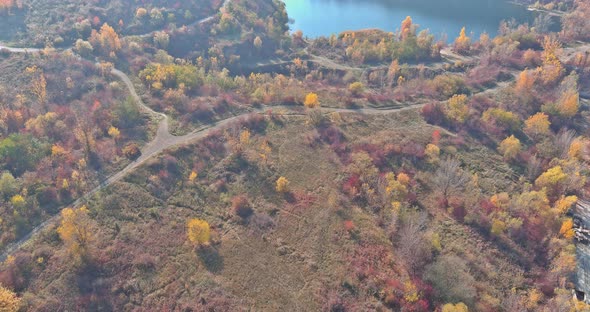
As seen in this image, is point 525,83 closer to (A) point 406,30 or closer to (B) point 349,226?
(A) point 406,30

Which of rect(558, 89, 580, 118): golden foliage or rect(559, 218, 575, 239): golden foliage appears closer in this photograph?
rect(559, 218, 575, 239): golden foliage

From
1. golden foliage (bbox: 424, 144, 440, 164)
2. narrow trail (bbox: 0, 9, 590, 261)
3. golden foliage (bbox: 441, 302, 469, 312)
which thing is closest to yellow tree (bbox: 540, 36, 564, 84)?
narrow trail (bbox: 0, 9, 590, 261)

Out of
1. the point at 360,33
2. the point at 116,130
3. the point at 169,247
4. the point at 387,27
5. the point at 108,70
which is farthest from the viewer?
the point at 387,27

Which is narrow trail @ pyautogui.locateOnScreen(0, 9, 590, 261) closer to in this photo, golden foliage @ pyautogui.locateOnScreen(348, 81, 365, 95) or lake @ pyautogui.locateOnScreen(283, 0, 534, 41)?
golden foliage @ pyautogui.locateOnScreen(348, 81, 365, 95)

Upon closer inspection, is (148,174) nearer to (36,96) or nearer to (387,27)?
(36,96)

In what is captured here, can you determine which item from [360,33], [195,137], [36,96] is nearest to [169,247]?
[195,137]

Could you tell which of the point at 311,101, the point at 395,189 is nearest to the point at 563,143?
the point at 395,189

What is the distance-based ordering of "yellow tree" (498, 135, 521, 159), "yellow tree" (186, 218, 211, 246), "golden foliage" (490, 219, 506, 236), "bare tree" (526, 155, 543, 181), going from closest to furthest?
1. "yellow tree" (186, 218, 211, 246)
2. "golden foliage" (490, 219, 506, 236)
3. "bare tree" (526, 155, 543, 181)
4. "yellow tree" (498, 135, 521, 159)
